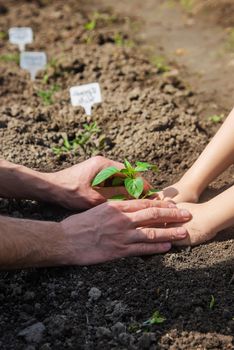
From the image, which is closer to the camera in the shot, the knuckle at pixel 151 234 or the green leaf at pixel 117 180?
→ the knuckle at pixel 151 234

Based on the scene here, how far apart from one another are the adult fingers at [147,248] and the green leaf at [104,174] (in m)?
0.32

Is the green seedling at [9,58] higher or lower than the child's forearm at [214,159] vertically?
lower

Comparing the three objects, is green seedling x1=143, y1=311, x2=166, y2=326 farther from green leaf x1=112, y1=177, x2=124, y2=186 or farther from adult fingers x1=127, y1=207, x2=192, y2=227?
green leaf x1=112, y1=177, x2=124, y2=186

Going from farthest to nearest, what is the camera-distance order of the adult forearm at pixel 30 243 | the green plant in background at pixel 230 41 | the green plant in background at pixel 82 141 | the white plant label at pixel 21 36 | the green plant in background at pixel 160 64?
the green plant in background at pixel 230 41
the white plant label at pixel 21 36
the green plant in background at pixel 160 64
the green plant in background at pixel 82 141
the adult forearm at pixel 30 243

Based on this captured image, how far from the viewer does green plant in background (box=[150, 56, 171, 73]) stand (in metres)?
4.61

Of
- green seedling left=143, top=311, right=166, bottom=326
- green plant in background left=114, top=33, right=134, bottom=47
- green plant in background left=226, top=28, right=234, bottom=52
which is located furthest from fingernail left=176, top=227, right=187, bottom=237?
green plant in background left=114, top=33, right=134, bottom=47

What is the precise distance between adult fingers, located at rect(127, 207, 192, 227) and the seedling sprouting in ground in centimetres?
10

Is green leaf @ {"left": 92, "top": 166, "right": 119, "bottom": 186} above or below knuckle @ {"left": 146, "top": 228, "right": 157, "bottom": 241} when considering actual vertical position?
above

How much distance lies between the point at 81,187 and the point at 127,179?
229 mm

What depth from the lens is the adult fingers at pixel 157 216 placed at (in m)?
2.69

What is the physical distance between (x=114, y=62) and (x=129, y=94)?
1.98ft

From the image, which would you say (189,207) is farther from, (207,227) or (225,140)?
(225,140)

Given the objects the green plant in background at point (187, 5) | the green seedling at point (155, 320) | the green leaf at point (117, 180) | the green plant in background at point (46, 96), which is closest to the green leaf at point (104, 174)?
the green leaf at point (117, 180)

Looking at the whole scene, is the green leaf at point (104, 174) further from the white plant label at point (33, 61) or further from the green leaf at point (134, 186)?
the white plant label at point (33, 61)
